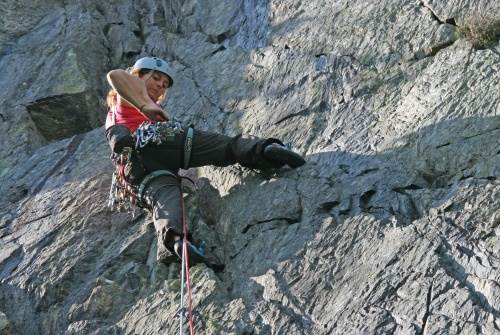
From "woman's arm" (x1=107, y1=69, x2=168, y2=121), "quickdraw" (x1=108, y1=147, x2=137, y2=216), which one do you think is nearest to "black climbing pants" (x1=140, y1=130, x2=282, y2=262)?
"quickdraw" (x1=108, y1=147, x2=137, y2=216)

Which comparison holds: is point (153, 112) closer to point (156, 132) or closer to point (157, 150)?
point (156, 132)

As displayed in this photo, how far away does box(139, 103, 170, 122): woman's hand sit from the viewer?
753 centimetres

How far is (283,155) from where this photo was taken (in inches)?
287

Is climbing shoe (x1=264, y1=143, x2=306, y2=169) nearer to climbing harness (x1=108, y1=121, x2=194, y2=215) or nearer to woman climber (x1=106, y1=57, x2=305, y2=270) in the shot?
woman climber (x1=106, y1=57, x2=305, y2=270)

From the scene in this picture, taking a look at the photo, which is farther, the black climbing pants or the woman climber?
the woman climber

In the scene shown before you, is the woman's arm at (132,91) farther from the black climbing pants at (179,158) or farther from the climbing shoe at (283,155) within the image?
the climbing shoe at (283,155)

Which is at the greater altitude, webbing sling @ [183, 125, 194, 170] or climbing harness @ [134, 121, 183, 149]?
climbing harness @ [134, 121, 183, 149]

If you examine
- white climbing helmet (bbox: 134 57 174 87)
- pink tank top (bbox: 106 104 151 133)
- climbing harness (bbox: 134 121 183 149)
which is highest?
white climbing helmet (bbox: 134 57 174 87)

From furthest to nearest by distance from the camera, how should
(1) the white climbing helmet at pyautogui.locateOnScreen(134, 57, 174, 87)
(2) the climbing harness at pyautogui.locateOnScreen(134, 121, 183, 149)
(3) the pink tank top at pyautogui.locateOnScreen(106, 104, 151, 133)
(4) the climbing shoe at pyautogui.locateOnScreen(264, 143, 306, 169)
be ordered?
(1) the white climbing helmet at pyautogui.locateOnScreen(134, 57, 174, 87) → (3) the pink tank top at pyautogui.locateOnScreen(106, 104, 151, 133) → (2) the climbing harness at pyautogui.locateOnScreen(134, 121, 183, 149) → (4) the climbing shoe at pyautogui.locateOnScreen(264, 143, 306, 169)

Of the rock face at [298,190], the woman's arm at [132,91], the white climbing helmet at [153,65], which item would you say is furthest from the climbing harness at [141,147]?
the white climbing helmet at [153,65]

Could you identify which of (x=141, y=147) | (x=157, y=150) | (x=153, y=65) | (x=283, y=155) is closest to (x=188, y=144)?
(x=157, y=150)

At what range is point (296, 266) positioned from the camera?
21.0ft

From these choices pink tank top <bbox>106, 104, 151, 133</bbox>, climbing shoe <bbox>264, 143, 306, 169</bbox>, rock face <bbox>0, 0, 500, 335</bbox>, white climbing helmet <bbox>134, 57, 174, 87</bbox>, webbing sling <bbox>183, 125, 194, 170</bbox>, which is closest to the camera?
rock face <bbox>0, 0, 500, 335</bbox>

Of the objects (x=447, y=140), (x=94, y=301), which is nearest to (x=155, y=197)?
(x=94, y=301)
